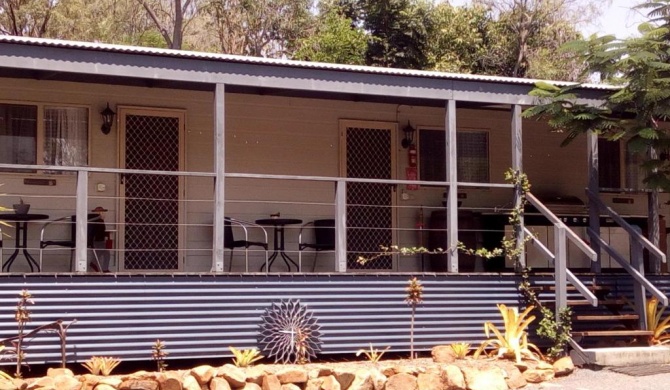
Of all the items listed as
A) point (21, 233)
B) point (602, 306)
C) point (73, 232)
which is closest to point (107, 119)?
point (73, 232)

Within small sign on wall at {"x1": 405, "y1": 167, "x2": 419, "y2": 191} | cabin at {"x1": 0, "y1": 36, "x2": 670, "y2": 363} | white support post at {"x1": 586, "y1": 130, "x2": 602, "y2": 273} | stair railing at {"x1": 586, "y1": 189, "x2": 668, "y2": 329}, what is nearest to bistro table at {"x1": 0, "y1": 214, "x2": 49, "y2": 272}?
cabin at {"x1": 0, "y1": 36, "x2": 670, "y2": 363}

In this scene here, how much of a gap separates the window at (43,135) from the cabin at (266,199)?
0.02 meters

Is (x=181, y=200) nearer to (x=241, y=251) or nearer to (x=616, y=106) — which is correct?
(x=241, y=251)

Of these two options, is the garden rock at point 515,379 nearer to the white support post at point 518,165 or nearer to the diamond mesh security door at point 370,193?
the white support post at point 518,165

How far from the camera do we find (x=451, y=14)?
24.4 metres

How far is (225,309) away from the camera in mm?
9445

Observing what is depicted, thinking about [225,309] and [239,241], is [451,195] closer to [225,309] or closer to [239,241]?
[239,241]

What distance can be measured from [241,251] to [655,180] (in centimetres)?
487

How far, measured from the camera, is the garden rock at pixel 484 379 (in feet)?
29.5

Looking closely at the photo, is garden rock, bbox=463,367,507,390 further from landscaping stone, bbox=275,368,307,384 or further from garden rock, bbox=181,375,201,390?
garden rock, bbox=181,375,201,390

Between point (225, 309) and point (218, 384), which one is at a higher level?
point (225, 309)

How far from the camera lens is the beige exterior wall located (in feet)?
36.2

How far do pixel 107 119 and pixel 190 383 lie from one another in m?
3.99

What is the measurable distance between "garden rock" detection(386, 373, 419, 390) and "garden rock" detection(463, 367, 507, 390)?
1.67 feet
